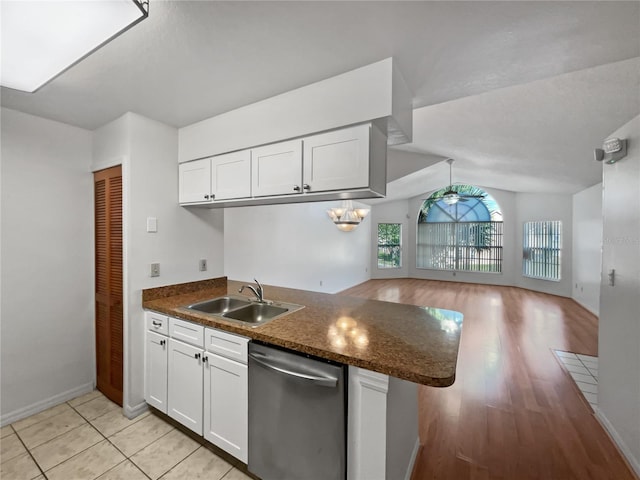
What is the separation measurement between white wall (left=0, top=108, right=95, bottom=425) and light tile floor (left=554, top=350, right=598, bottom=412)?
4634 mm

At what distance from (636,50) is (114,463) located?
3.81m

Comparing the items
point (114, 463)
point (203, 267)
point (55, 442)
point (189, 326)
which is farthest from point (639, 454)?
point (55, 442)

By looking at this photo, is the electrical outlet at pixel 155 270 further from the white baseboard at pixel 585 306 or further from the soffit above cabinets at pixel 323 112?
the white baseboard at pixel 585 306

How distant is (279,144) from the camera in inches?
72.7

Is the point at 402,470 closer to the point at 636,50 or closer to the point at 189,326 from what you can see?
the point at 189,326

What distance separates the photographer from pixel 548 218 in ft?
22.9

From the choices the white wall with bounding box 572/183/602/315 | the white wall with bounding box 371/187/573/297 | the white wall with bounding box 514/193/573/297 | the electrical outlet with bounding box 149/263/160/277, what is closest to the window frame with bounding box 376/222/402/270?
the white wall with bounding box 371/187/573/297

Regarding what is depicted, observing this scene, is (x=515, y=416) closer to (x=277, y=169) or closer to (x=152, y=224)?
(x=277, y=169)

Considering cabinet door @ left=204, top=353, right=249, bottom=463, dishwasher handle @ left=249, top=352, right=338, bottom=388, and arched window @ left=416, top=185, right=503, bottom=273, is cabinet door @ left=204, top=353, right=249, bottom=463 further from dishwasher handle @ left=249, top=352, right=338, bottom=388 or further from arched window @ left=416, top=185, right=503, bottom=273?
arched window @ left=416, top=185, right=503, bottom=273

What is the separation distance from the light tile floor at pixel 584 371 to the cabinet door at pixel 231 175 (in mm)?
3477

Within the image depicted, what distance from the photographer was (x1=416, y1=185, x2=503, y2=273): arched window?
837 centimetres

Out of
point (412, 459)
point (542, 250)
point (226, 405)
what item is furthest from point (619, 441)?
point (542, 250)


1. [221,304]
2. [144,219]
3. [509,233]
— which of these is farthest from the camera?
[509,233]

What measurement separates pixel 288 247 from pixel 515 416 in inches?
162
